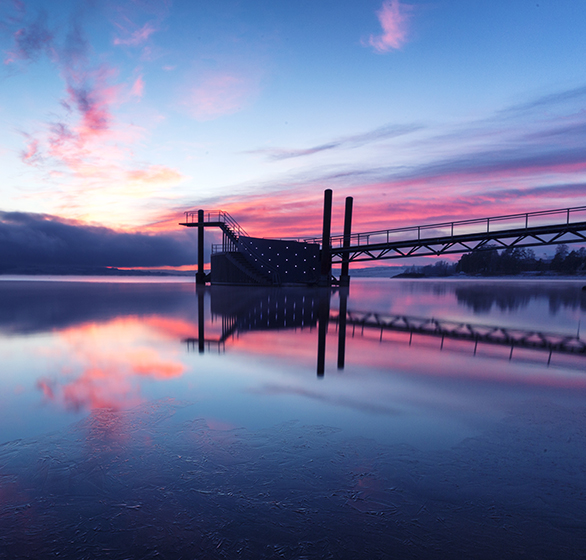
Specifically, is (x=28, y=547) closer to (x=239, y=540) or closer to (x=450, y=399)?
(x=239, y=540)

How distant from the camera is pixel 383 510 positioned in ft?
8.15

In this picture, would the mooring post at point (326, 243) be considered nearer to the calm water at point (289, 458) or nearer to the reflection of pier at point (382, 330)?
the reflection of pier at point (382, 330)

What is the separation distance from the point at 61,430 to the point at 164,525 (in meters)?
2.13

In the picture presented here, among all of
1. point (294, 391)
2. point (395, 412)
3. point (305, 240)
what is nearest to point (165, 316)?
point (294, 391)

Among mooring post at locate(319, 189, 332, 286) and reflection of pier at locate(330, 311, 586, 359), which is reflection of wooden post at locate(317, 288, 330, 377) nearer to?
reflection of pier at locate(330, 311, 586, 359)

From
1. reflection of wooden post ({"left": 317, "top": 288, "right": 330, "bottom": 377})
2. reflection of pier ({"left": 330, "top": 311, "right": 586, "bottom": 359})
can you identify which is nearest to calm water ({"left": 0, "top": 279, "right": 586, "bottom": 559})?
reflection of wooden post ({"left": 317, "top": 288, "right": 330, "bottom": 377})

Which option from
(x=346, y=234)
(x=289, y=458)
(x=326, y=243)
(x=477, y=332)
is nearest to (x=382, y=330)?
(x=477, y=332)

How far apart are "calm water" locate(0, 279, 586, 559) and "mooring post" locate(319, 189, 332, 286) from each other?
105ft

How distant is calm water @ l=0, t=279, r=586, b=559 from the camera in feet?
7.31

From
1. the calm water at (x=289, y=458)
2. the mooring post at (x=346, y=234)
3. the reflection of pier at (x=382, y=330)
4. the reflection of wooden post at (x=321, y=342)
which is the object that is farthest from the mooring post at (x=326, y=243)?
the calm water at (x=289, y=458)

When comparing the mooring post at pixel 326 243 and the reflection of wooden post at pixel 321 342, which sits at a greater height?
the mooring post at pixel 326 243

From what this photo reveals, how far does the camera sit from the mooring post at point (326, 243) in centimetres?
3775

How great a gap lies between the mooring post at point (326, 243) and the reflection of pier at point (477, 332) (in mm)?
24699

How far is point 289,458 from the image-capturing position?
3182 millimetres
